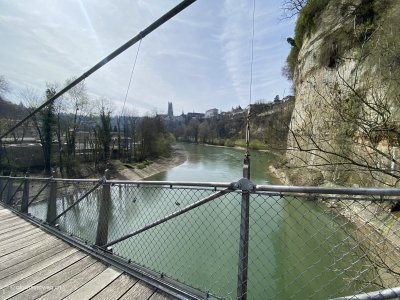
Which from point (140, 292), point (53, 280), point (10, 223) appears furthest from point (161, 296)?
point (10, 223)

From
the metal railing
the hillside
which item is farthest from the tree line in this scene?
the metal railing

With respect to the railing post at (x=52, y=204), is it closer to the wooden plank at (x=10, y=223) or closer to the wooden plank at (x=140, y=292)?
the wooden plank at (x=10, y=223)

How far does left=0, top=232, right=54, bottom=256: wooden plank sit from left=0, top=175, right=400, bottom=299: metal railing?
286mm

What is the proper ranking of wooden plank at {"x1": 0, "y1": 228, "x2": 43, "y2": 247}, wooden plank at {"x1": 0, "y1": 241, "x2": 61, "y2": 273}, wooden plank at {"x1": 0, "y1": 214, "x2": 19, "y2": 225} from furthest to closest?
wooden plank at {"x1": 0, "y1": 214, "x2": 19, "y2": 225}
wooden plank at {"x1": 0, "y1": 228, "x2": 43, "y2": 247}
wooden plank at {"x1": 0, "y1": 241, "x2": 61, "y2": 273}

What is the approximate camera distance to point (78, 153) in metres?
28.6

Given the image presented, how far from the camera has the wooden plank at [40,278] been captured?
2.10 metres

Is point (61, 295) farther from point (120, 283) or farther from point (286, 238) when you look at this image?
point (286, 238)

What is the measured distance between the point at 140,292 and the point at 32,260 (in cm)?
139

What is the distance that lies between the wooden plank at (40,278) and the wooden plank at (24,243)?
77 centimetres

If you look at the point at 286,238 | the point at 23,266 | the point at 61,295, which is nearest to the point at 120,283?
the point at 61,295

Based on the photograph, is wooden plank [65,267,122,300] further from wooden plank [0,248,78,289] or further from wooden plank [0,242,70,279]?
wooden plank [0,242,70,279]

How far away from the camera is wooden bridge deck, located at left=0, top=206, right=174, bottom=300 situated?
2.03 metres

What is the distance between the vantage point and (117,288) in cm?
209

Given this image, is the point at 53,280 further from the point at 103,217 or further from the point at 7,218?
the point at 7,218
